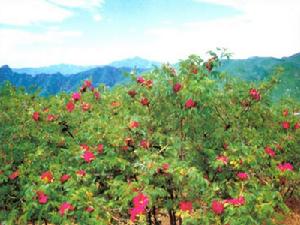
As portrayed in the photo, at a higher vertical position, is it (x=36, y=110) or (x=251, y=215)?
(x=36, y=110)

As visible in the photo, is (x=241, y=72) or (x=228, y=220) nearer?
(x=228, y=220)

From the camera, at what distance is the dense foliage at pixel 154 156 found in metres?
6.75

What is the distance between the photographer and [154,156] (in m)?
6.99

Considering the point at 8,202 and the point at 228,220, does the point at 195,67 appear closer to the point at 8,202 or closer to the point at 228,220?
the point at 228,220

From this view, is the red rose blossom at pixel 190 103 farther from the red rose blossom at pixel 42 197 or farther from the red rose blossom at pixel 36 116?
the red rose blossom at pixel 36 116

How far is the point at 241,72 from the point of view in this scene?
126m

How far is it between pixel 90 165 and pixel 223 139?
101 inches

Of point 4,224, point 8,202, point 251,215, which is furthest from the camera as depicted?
point 8,202

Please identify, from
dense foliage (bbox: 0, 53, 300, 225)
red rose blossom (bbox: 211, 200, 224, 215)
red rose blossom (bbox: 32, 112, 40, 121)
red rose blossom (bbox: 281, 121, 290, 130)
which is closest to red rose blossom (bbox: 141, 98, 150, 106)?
dense foliage (bbox: 0, 53, 300, 225)

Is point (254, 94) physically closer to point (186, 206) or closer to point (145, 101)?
point (145, 101)

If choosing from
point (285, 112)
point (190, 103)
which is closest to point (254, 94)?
point (190, 103)

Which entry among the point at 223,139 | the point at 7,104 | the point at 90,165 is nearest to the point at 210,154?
the point at 223,139

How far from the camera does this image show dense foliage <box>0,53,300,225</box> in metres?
6.75

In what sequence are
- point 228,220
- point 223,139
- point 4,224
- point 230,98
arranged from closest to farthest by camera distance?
point 228,220
point 223,139
point 230,98
point 4,224
